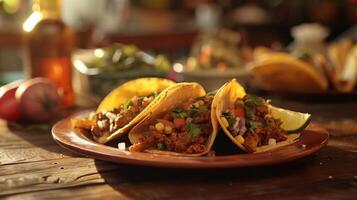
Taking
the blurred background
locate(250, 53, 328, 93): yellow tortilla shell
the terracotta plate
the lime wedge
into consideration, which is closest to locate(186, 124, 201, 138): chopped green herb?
the terracotta plate

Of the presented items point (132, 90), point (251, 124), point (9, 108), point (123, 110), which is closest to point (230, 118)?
point (251, 124)

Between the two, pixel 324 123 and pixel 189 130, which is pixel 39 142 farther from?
pixel 324 123

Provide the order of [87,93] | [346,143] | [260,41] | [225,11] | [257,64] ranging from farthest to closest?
[225,11] → [260,41] → [87,93] → [257,64] → [346,143]

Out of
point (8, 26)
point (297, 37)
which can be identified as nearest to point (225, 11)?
point (8, 26)

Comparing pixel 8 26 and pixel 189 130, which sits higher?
pixel 8 26

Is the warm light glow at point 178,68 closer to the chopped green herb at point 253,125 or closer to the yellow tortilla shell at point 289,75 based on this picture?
the yellow tortilla shell at point 289,75
